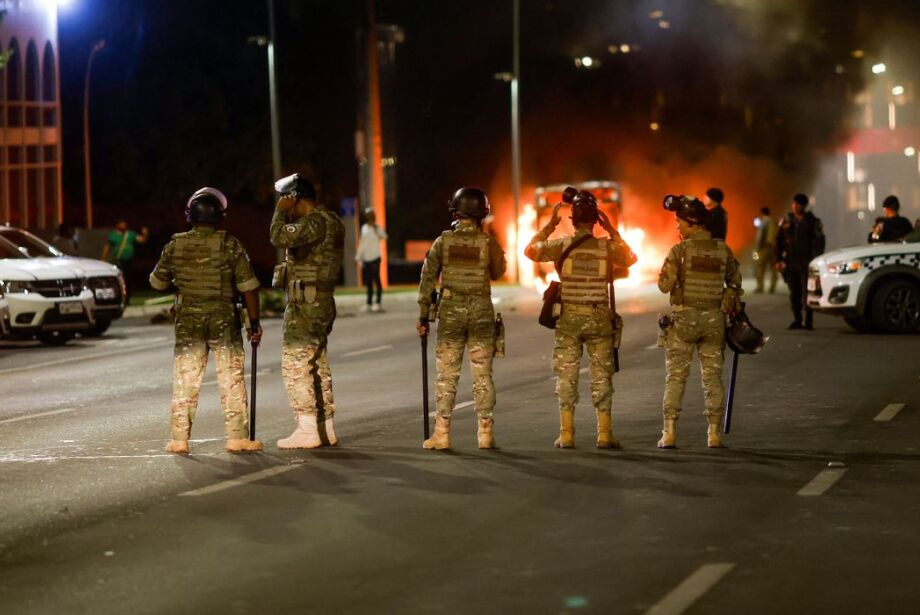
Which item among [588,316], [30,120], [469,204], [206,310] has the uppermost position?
[30,120]

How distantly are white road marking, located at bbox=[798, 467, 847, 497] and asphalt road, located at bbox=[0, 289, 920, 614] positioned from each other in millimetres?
34

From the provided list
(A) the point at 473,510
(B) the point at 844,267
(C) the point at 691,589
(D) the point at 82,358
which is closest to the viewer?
(C) the point at 691,589

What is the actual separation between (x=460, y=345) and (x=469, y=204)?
0.94m

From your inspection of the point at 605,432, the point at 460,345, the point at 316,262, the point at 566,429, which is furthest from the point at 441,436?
the point at 316,262

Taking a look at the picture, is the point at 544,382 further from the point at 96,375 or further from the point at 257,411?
the point at 96,375

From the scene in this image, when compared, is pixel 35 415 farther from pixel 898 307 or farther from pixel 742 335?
pixel 898 307

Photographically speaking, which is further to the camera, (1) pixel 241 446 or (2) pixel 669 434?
(1) pixel 241 446

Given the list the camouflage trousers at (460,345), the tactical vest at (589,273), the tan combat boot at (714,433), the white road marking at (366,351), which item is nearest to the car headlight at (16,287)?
the white road marking at (366,351)

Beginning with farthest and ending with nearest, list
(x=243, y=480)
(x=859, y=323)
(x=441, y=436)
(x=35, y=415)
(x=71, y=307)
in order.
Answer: (x=71, y=307)
(x=859, y=323)
(x=35, y=415)
(x=441, y=436)
(x=243, y=480)

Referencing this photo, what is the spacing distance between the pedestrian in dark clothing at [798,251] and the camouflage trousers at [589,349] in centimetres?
1098

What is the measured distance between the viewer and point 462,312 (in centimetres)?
1086

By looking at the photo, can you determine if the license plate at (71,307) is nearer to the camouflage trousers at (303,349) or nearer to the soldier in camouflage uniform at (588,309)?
the camouflage trousers at (303,349)

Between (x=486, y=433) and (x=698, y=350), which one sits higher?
(x=698, y=350)

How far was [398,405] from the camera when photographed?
14086 millimetres
